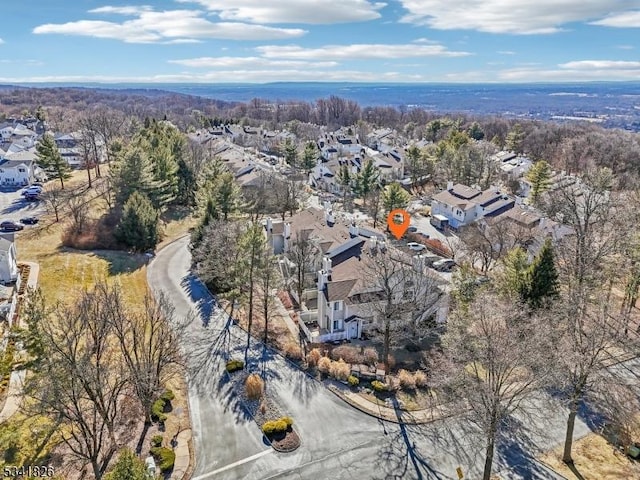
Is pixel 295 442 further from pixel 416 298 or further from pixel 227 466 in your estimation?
pixel 416 298

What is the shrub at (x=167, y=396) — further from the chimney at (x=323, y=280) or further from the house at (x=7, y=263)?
the house at (x=7, y=263)

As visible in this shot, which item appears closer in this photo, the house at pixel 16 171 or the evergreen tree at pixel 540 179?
the evergreen tree at pixel 540 179

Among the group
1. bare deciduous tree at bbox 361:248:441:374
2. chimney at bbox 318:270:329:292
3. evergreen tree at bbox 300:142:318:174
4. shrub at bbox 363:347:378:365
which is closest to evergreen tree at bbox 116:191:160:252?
chimney at bbox 318:270:329:292

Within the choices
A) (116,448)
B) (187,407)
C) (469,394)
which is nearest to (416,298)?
(469,394)

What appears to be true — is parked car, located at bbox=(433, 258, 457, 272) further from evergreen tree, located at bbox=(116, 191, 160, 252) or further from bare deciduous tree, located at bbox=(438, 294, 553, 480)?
evergreen tree, located at bbox=(116, 191, 160, 252)

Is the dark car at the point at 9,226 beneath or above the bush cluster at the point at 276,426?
above

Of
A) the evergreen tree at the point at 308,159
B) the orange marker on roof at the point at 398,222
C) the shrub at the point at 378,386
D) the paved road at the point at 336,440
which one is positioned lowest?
the paved road at the point at 336,440

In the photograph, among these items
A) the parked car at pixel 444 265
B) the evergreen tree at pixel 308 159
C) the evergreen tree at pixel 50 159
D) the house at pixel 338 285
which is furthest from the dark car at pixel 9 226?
the evergreen tree at pixel 308 159

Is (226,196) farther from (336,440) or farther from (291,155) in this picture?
(291,155)
